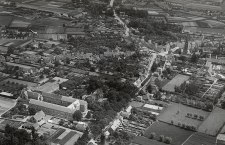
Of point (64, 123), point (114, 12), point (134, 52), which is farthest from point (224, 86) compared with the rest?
point (114, 12)

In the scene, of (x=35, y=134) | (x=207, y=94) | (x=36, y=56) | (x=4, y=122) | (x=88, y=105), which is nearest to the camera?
(x=35, y=134)

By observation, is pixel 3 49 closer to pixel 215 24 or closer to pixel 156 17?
pixel 156 17

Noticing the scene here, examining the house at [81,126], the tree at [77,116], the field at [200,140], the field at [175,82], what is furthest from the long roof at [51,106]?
the field at [175,82]

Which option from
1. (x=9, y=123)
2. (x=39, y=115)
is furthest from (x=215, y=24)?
(x=9, y=123)

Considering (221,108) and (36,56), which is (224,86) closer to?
(221,108)

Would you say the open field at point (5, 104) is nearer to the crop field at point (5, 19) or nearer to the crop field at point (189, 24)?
the crop field at point (5, 19)

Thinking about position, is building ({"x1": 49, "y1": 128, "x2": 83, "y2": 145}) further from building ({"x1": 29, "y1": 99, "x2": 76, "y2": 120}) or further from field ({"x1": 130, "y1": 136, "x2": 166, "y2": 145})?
field ({"x1": 130, "y1": 136, "x2": 166, "y2": 145})
